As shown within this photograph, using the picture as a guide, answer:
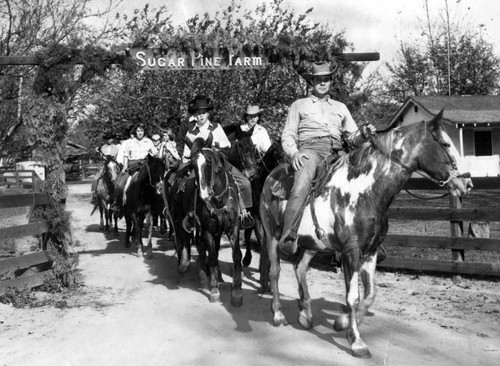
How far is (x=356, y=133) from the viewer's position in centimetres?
662

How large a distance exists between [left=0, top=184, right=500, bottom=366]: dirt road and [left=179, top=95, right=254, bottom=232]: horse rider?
124 cm

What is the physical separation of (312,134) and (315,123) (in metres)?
0.14

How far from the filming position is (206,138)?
913cm

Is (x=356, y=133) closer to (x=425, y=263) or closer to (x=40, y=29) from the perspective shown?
(x=425, y=263)

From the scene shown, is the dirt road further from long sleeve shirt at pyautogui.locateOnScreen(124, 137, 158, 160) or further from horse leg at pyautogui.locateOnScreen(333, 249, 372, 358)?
long sleeve shirt at pyautogui.locateOnScreen(124, 137, 158, 160)

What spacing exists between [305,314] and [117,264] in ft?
18.9

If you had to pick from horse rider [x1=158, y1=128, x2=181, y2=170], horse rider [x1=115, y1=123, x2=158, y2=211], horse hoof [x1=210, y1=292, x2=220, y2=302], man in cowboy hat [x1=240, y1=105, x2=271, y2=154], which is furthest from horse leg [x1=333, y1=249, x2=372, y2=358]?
horse rider [x1=115, y1=123, x2=158, y2=211]

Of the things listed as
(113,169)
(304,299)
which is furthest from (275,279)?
(113,169)

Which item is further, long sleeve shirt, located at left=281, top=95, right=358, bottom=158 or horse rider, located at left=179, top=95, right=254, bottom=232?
horse rider, located at left=179, top=95, right=254, bottom=232

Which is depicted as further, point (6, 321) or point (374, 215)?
point (6, 321)

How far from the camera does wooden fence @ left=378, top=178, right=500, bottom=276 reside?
28.5 ft

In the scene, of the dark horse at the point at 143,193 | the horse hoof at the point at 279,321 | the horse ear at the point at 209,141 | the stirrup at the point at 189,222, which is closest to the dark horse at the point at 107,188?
the dark horse at the point at 143,193

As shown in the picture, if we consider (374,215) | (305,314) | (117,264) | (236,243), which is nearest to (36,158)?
(117,264)

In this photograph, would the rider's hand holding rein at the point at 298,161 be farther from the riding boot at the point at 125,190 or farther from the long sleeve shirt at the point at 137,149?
the long sleeve shirt at the point at 137,149
